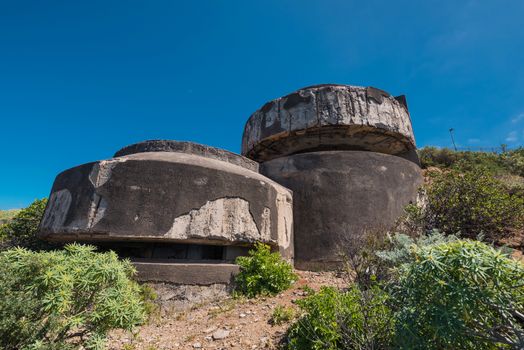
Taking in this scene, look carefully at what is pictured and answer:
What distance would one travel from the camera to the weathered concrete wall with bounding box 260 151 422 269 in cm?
512

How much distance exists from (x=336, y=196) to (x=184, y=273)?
10.1 ft

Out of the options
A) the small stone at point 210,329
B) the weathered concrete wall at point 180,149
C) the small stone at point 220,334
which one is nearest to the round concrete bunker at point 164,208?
the weathered concrete wall at point 180,149

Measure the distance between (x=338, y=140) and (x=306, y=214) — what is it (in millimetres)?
2090

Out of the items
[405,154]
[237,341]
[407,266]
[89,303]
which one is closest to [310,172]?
[405,154]

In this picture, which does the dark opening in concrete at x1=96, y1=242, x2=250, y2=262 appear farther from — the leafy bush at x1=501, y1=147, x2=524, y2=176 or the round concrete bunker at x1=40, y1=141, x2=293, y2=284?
the leafy bush at x1=501, y1=147, x2=524, y2=176

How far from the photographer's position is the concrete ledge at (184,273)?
3.55m

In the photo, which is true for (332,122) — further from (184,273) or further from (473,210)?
(184,273)

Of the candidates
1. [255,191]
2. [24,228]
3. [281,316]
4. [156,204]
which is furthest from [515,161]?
[24,228]

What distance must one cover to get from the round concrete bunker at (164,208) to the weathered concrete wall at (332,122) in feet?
7.28

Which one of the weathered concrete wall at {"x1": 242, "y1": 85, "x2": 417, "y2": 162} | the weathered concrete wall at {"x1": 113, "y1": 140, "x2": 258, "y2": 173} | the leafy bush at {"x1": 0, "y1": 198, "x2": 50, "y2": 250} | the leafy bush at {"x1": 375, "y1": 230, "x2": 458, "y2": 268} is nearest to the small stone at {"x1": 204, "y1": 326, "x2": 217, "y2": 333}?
the leafy bush at {"x1": 375, "y1": 230, "x2": 458, "y2": 268}

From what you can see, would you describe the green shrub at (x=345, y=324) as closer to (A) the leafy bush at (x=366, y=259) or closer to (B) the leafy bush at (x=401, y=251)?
(B) the leafy bush at (x=401, y=251)

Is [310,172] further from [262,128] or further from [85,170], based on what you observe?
[85,170]

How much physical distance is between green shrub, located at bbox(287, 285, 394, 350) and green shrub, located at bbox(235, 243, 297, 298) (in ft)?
3.88

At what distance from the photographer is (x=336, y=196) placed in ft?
17.6
